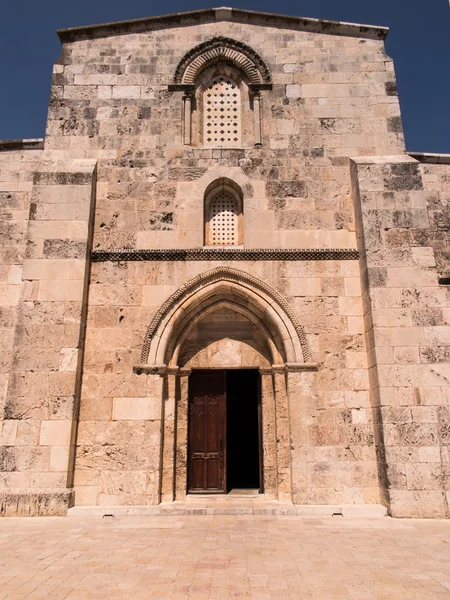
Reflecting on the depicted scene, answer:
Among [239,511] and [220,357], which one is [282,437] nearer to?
[239,511]

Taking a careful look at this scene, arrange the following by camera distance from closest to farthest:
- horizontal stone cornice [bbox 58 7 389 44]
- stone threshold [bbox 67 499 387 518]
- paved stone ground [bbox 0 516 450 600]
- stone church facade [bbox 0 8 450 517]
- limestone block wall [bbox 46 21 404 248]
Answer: paved stone ground [bbox 0 516 450 600], stone threshold [bbox 67 499 387 518], stone church facade [bbox 0 8 450 517], limestone block wall [bbox 46 21 404 248], horizontal stone cornice [bbox 58 7 389 44]

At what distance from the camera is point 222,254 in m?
8.12

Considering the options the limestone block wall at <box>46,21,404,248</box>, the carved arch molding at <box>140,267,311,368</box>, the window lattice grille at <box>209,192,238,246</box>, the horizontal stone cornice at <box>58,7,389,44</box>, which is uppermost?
the horizontal stone cornice at <box>58,7,389,44</box>

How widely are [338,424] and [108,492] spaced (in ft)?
12.2

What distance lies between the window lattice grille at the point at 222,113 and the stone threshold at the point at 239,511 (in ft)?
21.2

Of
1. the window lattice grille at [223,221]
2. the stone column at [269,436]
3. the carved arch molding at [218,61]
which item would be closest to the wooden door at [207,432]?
the stone column at [269,436]

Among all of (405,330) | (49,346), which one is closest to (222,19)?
(405,330)

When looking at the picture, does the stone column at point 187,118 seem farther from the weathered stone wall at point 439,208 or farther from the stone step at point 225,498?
the stone step at point 225,498

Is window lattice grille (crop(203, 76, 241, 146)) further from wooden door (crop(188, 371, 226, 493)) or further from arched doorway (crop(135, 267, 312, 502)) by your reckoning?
wooden door (crop(188, 371, 226, 493))

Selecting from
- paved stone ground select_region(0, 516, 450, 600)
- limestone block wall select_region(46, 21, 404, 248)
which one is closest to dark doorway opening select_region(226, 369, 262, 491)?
limestone block wall select_region(46, 21, 404, 248)

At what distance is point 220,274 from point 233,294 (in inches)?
17.0

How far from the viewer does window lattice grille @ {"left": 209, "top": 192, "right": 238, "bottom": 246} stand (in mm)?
8602

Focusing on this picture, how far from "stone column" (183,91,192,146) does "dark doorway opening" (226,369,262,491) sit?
592cm

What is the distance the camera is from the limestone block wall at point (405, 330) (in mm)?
6832
